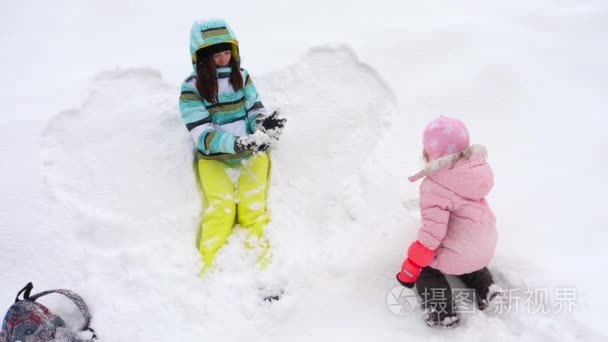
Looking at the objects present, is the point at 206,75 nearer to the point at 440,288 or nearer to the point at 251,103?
the point at 251,103

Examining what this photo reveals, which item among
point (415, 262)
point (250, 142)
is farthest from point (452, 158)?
point (250, 142)

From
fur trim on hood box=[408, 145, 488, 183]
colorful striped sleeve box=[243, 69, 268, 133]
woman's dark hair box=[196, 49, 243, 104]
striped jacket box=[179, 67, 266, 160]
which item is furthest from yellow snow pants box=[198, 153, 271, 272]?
fur trim on hood box=[408, 145, 488, 183]

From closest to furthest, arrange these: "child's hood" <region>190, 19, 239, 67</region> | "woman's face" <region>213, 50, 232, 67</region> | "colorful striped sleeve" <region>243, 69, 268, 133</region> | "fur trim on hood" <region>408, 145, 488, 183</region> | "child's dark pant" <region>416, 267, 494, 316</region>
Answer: "fur trim on hood" <region>408, 145, 488, 183</region>, "child's dark pant" <region>416, 267, 494, 316</region>, "child's hood" <region>190, 19, 239, 67</region>, "woman's face" <region>213, 50, 232, 67</region>, "colorful striped sleeve" <region>243, 69, 268, 133</region>

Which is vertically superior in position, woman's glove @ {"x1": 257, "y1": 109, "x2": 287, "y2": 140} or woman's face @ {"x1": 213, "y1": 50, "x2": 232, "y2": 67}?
woman's face @ {"x1": 213, "y1": 50, "x2": 232, "y2": 67}

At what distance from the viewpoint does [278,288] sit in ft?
7.54

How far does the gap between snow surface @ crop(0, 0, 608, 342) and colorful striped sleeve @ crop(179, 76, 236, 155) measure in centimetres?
31

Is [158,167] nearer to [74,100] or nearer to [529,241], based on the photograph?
[74,100]

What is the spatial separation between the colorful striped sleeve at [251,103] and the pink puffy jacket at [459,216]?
1.28m

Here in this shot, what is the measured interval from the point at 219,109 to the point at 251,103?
0.21 meters

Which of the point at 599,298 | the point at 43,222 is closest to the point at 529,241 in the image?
the point at 599,298

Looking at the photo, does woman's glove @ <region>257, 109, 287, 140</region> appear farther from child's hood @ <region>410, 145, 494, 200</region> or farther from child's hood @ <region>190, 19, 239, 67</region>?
child's hood @ <region>410, 145, 494, 200</region>

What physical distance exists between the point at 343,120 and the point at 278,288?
1.27 m

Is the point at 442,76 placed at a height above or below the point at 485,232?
above

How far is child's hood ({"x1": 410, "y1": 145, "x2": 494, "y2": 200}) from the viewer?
1.79 metres
